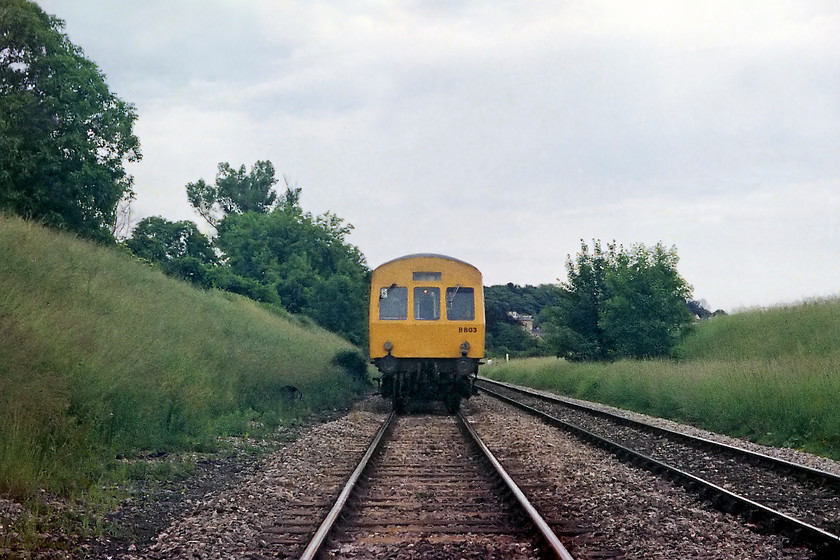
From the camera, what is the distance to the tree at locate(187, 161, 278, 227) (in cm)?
7731

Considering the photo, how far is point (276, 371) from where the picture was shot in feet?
59.0

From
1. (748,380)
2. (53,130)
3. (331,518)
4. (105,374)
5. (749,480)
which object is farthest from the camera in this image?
(53,130)

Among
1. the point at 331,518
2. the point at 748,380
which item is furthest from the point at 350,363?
the point at 331,518

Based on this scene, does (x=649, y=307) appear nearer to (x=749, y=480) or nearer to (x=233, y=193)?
(x=749, y=480)

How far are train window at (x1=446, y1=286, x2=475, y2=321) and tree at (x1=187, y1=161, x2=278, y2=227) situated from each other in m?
63.5

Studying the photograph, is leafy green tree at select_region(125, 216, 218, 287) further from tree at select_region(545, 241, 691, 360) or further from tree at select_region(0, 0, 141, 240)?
tree at select_region(545, 241, 691, 360)

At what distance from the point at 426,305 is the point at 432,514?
1041 centimetres

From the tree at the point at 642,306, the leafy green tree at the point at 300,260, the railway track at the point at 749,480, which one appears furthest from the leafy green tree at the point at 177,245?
the railway track at the point at 749,480

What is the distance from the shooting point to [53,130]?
25125 mm

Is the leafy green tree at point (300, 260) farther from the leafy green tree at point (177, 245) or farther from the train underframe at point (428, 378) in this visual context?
the train underframe at point (428, 378)

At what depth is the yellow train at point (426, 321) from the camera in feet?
54.5

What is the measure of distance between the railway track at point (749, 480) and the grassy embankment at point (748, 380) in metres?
1.77

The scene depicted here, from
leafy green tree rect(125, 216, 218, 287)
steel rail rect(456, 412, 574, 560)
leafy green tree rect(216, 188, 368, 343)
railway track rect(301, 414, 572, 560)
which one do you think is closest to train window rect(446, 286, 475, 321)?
railway track rect(301, 414, 572, 560)

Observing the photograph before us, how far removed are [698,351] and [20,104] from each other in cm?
2439
